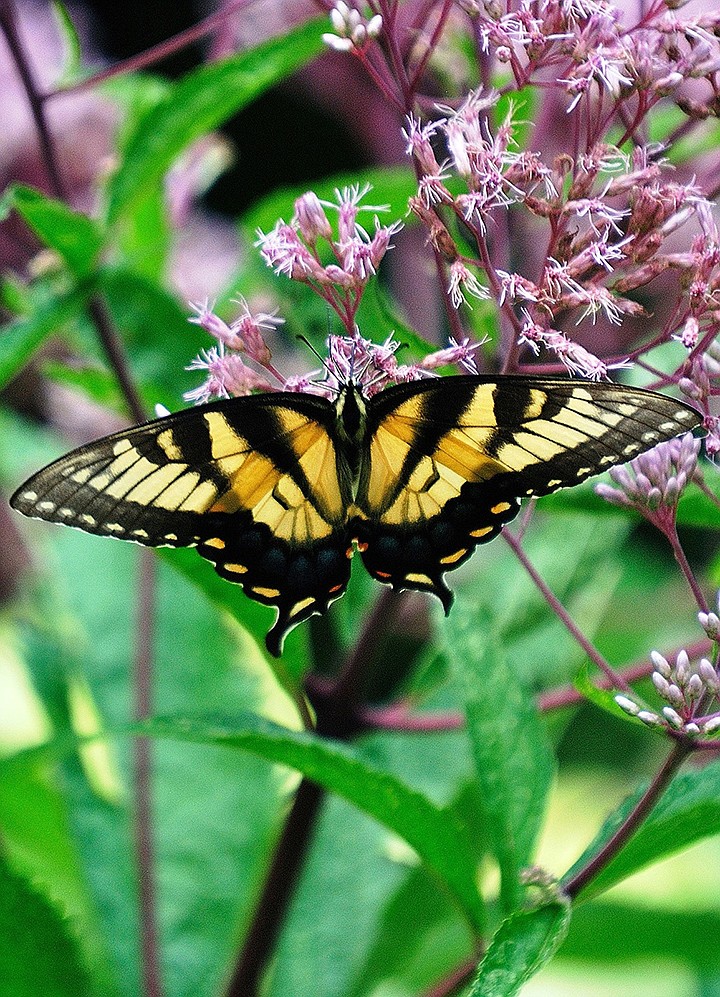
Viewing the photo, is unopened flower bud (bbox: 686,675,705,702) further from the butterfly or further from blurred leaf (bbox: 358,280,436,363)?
blurred leaf (bbox: 358,280,436,363)

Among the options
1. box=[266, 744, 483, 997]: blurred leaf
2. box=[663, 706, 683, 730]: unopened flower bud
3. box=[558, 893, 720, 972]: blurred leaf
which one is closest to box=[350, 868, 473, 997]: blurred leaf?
box=[266, 744, 483, 997]: blurred leaf

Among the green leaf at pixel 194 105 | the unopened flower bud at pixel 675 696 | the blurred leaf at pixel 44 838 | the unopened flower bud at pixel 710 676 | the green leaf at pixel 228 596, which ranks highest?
the green leaf at pixel 194 105

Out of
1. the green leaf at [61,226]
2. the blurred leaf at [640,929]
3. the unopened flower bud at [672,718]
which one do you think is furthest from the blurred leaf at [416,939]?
the green leaf at [61,226]

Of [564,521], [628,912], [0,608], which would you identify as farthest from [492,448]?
[0,608]

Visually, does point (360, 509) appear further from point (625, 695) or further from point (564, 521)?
point (564, 521)

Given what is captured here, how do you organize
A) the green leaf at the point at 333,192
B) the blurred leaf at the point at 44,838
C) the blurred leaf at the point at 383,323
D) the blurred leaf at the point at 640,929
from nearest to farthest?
the blurred leaf at the point at 383,323, the green leaf at the point at 333,192, the blurred leaf at the point at 640,929, the blurred leaf at the point at 44,838

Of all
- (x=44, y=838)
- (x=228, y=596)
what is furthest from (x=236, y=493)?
(x=44, y=838)

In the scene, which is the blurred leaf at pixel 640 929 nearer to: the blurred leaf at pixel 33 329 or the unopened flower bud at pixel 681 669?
the unopened flower bud at pixel 681 669
